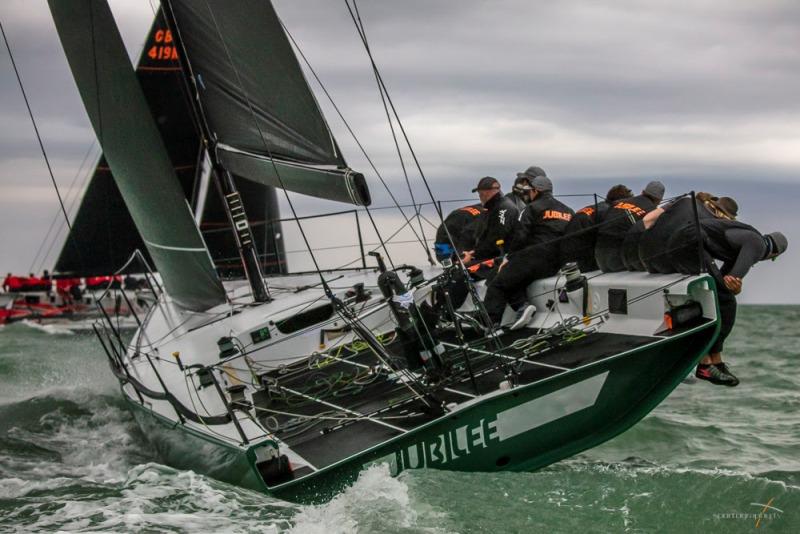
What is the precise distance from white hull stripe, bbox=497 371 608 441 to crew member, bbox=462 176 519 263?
84.0 inches

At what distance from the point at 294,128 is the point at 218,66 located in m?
0.93

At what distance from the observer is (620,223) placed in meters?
6.10

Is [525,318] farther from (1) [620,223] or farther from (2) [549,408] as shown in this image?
(2) [549,408]

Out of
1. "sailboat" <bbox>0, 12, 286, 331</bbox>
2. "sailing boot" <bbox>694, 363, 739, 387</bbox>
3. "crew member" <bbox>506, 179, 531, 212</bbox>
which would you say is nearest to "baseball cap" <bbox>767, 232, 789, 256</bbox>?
"sailing boot" <bbox>694, 363, 739, 387</bbox>

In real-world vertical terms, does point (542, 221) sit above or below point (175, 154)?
Answer: below

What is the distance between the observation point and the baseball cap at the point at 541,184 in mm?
6941

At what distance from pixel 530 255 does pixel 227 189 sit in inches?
103

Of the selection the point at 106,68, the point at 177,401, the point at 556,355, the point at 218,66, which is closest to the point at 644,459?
the point at 556,355

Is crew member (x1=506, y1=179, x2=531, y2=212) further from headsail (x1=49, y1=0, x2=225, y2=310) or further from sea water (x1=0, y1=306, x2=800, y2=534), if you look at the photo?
headsail (x1=49, y1=0, x2=225, y2=310)

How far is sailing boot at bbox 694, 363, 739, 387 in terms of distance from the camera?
18.1 feet

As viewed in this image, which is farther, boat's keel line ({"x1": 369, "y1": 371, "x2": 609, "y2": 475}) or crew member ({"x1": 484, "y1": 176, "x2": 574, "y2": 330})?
crew member ({"x1": 484, "y1": 176, "x2": 574, "y2": 330})

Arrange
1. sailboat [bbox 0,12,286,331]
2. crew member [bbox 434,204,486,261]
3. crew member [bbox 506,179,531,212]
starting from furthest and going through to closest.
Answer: sailboat [bbox 0,12,286,331]
crew member [bbox 434,204,486,261]
crew member [bbox 506,179,531,212]

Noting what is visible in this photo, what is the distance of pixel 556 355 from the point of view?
5547mm

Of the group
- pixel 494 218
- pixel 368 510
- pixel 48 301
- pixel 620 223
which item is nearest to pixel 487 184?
pixel 494 218
